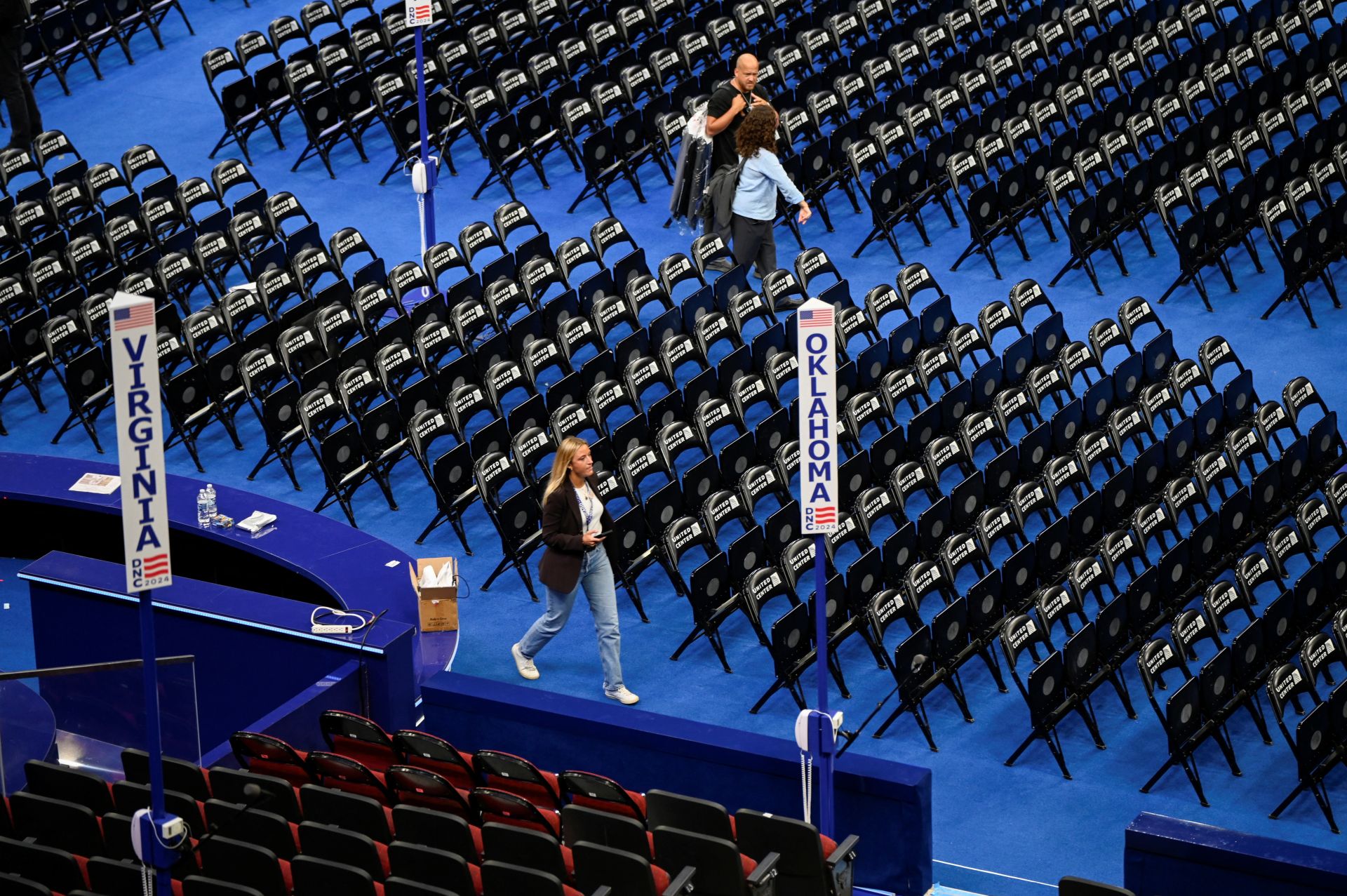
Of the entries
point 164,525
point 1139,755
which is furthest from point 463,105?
point 164,525

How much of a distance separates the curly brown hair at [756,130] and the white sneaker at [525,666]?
449 centimetres

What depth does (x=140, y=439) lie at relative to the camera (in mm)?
6504

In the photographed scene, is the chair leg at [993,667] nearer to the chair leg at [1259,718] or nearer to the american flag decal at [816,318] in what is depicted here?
the chair leg at [1259,718]

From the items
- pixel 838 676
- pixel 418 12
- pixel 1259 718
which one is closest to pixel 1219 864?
pixel 1259 718

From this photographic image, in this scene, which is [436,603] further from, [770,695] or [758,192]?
[758,192]

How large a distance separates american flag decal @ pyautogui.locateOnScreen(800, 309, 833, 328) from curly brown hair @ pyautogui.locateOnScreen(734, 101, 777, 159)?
642 cm

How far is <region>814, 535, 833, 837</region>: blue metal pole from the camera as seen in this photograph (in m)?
7.74

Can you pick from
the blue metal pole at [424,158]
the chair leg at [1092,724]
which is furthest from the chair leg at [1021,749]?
the blue metal pole at [424,158]

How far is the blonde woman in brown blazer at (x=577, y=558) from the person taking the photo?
10.0 m

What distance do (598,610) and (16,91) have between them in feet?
29.0

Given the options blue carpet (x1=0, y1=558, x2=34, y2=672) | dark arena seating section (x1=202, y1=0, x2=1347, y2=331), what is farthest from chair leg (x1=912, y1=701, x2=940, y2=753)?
dark arena seating section (x1=202, y1=0, x2=1347, y2=331)

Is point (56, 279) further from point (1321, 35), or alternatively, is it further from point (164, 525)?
point (1321, 35)

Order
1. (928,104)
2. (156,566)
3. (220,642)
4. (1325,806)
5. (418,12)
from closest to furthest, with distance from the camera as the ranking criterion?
(156,566), (1325,806), (220,642), (418,12), (928,104)

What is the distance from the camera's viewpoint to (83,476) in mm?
12008
